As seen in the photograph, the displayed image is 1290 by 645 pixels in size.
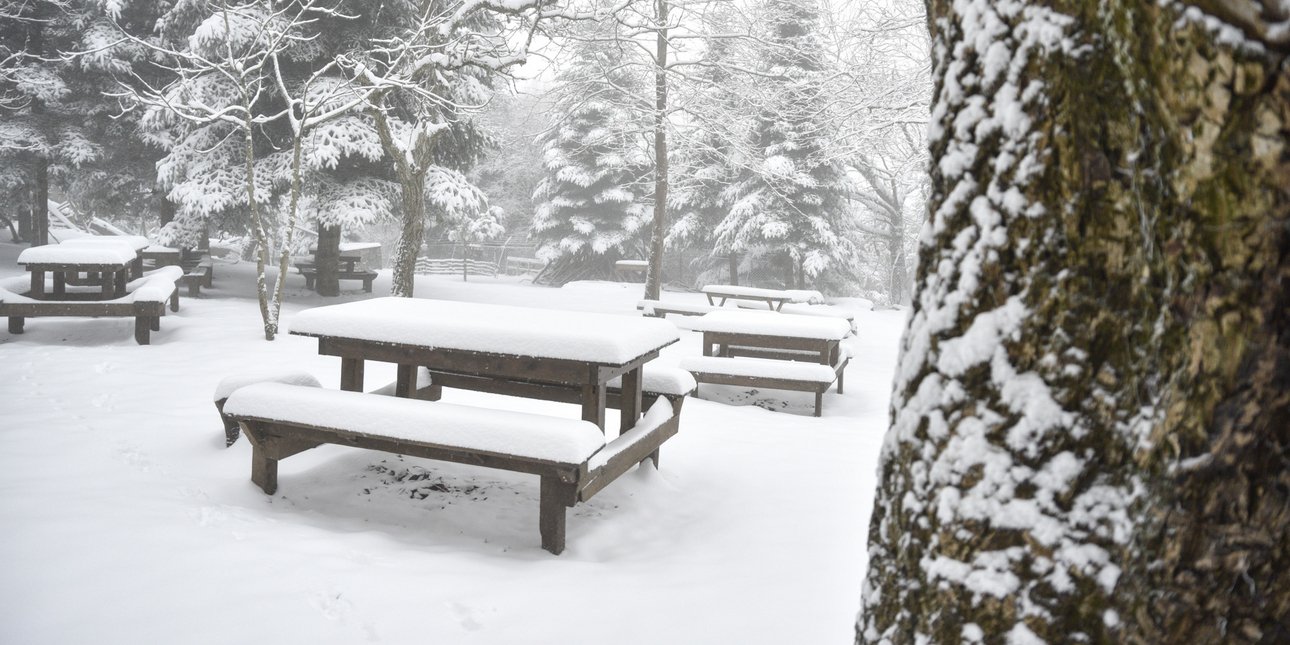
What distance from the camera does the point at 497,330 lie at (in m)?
4.63

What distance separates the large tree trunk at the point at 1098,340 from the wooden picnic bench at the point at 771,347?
670 cm

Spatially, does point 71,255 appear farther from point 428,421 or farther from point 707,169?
point 707,169

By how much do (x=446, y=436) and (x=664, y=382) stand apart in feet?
6.37

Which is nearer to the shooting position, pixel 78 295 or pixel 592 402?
pixel 592 402

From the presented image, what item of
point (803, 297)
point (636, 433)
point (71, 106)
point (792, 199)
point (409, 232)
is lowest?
point (636, 433)

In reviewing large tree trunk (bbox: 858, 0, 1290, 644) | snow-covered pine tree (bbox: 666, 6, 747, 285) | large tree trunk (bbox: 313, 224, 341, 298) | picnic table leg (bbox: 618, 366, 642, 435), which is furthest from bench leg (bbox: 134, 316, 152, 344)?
snow-covered pine tree (bbox: 666, 6, 747, 285)

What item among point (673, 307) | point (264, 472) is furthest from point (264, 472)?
point (673, 307)

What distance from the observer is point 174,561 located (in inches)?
140

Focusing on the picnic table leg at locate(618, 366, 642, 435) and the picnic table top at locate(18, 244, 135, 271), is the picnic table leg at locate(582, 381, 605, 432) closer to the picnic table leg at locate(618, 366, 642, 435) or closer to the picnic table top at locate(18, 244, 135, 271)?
the picnic table leg at locate(618, 366, 642, 435)

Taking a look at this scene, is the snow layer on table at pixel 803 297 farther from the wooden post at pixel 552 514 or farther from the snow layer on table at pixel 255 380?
the wooden post at pixel 552 514

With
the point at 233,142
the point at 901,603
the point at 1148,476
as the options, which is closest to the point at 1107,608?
the point at 1148,476

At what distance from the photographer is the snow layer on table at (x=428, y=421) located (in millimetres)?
4062

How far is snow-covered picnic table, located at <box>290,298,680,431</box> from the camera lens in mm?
4504

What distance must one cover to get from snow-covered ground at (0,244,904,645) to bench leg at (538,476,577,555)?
0.28 feet
